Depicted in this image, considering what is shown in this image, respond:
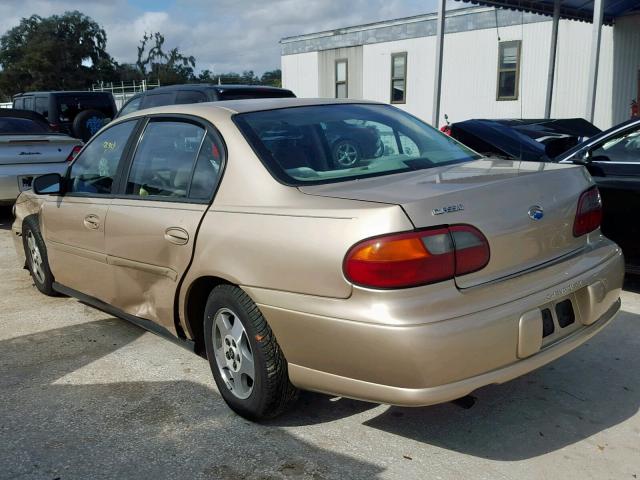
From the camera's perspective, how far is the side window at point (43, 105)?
13.3 metres

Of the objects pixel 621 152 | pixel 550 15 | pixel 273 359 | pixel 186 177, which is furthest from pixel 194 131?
pixel 550 15

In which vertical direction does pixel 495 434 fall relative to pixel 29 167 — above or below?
below

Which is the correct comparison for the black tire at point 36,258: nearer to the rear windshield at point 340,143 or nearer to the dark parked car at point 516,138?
the rear windshield at point 340,143

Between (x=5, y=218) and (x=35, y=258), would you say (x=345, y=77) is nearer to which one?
(x=5, y=218)

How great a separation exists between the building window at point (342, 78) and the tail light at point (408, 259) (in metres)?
18.7

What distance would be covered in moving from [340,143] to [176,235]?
976mm

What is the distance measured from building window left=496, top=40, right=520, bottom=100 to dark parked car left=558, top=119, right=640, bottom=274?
11591 mm

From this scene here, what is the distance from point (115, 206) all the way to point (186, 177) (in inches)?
25.5

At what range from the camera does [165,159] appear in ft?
11.8

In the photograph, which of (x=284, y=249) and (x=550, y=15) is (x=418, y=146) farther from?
(x=550, y=15)

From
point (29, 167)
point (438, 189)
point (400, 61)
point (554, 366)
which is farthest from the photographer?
point (400, 61)

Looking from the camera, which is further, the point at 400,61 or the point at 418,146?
the point at 400,61

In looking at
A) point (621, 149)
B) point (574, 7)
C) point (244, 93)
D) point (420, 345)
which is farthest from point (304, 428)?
point (574, 7)

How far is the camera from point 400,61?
1869cm
